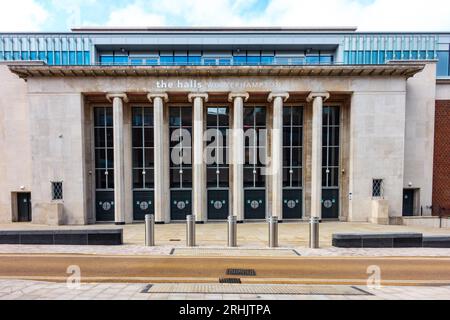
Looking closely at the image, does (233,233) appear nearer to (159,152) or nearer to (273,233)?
(273,233)

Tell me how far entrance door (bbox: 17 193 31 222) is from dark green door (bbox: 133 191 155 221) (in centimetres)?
797

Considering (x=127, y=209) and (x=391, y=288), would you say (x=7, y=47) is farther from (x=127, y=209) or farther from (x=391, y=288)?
(x=391, y=288)

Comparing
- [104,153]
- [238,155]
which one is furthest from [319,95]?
[104,153]

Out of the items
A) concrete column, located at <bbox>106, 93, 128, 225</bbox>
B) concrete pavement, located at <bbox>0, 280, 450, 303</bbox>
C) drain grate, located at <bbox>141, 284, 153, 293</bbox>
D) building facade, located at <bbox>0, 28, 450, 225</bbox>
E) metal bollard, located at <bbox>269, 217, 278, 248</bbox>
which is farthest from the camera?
concrete column, located at <bbox>106, 93, 128, 225</bbox>

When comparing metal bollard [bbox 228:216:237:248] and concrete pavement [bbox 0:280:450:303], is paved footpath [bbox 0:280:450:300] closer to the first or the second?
concrete pavement [bbox 0:280:450:303]

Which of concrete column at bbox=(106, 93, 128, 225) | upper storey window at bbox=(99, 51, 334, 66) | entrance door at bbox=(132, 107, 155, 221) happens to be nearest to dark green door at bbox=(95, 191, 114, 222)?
concrete column at bbox=(106, 93, 128, 225)

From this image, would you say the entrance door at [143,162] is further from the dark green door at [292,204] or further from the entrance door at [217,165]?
the dark green door at [292,204]

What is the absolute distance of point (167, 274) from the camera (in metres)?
6.34

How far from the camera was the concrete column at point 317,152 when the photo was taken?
15.8m

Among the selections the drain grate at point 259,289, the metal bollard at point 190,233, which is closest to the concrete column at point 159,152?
the metal bollard at point 190,233

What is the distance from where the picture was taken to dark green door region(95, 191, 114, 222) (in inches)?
651

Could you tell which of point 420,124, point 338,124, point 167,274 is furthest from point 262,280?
point 420,124

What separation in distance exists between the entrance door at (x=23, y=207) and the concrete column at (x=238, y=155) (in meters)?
15.1

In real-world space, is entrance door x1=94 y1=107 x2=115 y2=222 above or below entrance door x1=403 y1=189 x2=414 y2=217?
above
